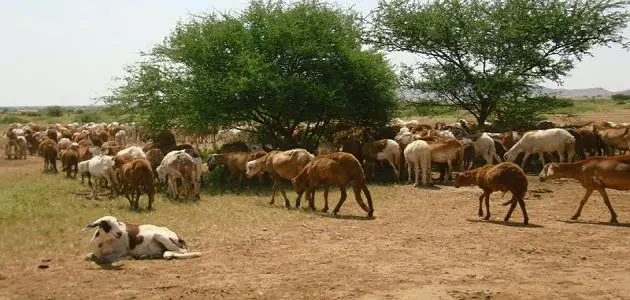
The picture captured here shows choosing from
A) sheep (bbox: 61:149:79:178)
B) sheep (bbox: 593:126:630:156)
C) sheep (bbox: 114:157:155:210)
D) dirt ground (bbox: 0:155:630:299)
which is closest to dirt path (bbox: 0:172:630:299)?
dirt ground (bbox: 0:155:630:299)

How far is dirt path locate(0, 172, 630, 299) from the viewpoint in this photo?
7.98 m

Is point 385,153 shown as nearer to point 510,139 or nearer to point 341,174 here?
point 510,139

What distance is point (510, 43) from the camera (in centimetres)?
2552

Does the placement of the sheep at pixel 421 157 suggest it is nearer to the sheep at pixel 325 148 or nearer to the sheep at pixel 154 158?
the sheep at pixel 325 148

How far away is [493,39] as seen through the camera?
25.5 m

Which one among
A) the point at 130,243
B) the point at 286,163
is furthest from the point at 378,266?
the point at 286,163

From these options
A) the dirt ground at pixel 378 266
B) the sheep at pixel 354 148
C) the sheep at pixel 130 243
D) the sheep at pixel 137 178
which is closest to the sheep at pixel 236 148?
the sheep at pixel 354 148

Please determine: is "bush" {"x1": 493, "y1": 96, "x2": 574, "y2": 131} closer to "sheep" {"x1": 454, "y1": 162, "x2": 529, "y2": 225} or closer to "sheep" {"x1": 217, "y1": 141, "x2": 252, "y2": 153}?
"sheep" {"x1": 217, "y1": 141, "x2": 252, "y2": 153}

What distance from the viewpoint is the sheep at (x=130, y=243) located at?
9523 millimetres

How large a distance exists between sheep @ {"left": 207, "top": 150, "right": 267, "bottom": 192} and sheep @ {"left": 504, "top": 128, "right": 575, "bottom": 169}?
922cm

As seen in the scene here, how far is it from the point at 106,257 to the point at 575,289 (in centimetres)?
684

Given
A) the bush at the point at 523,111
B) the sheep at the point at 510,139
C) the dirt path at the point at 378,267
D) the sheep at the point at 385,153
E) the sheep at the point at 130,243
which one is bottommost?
the dirt path at the point at 378,267

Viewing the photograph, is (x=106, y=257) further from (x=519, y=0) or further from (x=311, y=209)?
(x=519, y=0)

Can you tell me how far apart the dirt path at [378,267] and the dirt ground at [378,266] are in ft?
0.05
